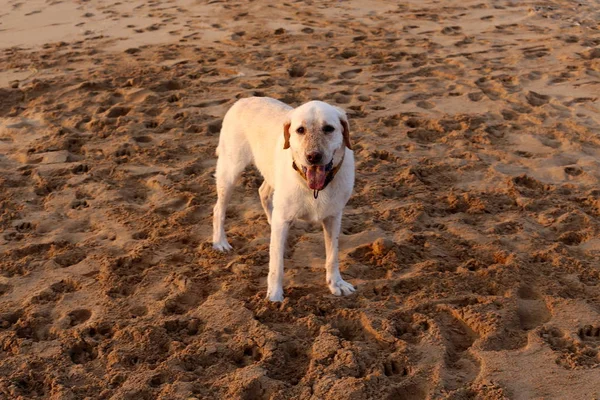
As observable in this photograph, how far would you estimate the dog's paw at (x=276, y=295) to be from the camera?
4461 mm

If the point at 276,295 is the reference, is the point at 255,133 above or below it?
above

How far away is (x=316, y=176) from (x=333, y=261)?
809 millimetres

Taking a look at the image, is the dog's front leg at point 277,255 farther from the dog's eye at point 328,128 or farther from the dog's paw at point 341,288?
the dog's eye at point 328,128

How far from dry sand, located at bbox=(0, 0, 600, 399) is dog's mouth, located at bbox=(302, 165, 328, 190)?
0.88 metres

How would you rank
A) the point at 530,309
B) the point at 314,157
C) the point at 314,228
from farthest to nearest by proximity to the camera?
the point at 314,228 < the point at 530,309 < the point at 314,157

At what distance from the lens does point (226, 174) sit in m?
5.17

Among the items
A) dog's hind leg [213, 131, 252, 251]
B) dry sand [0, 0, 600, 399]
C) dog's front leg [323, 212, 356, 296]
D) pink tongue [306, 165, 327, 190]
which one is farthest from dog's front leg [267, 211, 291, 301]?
dog's hind leg [213, 131, 252, 251]

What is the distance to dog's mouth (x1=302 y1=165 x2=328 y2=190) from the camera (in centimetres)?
404

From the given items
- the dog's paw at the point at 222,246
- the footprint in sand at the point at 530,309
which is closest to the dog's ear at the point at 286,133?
the dog's paw at the point at 222,246

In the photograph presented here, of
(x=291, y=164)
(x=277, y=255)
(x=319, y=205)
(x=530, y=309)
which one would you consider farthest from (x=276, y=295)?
(x=530, y=309)

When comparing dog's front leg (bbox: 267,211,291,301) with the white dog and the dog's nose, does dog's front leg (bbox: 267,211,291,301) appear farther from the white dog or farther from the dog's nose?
the dog's nose

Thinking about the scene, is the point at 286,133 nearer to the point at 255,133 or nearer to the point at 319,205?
the point at 319,205

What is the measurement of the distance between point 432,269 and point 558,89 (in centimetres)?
Result: 452

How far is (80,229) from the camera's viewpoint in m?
5.48
